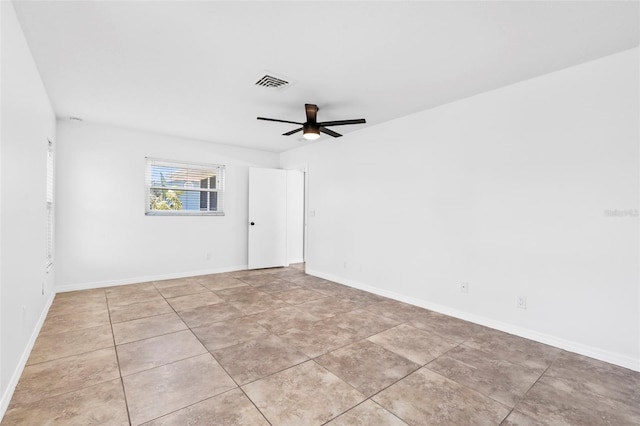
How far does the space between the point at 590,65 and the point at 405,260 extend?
8.96 ft

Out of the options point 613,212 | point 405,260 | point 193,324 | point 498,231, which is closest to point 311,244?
point 405,260

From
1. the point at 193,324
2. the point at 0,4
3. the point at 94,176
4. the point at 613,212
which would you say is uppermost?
the point at 0,4

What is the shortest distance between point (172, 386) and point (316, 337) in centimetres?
132

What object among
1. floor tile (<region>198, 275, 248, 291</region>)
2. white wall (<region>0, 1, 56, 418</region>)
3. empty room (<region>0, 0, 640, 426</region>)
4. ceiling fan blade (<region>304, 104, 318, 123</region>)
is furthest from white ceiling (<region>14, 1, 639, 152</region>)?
floor tile (<region>198, 275, 248, 291</region>)

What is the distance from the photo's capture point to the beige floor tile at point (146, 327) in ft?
9.73

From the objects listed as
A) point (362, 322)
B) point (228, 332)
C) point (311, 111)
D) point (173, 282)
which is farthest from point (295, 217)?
point (228, 332)

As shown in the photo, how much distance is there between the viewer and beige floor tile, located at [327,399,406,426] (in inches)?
69.6

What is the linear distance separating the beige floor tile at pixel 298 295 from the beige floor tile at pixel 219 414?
6.97 ft

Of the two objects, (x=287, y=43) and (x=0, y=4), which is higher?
(x=287, y=43)

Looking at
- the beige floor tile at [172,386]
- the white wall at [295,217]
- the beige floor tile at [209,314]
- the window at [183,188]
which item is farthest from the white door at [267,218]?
the beige floor tile at [172,386]

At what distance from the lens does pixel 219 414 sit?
6.01 ft

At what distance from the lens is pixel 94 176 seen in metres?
4.72

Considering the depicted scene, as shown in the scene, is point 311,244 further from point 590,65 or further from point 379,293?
point 590,65

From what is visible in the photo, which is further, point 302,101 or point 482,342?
point 302,101
